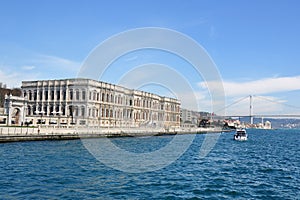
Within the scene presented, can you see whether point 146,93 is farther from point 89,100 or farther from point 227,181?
point 227,181

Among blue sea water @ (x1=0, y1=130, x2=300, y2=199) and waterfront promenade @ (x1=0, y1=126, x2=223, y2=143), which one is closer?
blue sea water @ (x1=0, y1=130, x2=300, y2=199)

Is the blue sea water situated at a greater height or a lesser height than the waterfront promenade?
lesser

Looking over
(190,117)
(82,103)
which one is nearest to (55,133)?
(82,103)

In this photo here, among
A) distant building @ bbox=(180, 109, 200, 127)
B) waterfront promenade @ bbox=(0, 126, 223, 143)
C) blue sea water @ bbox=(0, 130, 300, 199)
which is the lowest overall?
blue sea water @ bbox=(0, 130, 300, 199)

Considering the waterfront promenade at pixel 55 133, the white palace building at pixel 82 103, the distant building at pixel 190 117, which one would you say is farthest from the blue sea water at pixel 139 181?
the distant building at pixel 190 117

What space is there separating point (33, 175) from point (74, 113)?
61.6 meters

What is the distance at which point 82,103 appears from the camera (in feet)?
272

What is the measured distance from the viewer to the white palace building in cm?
7769

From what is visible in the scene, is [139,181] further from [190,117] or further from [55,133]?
[190,117]

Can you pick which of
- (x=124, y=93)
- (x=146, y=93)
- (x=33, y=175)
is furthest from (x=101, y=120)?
(x=33, y=175)

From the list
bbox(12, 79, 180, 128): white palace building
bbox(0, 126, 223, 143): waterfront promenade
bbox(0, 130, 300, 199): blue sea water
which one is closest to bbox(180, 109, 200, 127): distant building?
bbox(12, 79, 180, 128): white palace building

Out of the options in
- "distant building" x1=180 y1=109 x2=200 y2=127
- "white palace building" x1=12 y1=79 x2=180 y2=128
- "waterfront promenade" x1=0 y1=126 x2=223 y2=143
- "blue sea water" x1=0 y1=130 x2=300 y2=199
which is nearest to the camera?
"blue sea water" x1=0 y1=130 x2=300 y2=199

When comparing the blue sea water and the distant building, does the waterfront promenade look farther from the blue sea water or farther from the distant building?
the distant building

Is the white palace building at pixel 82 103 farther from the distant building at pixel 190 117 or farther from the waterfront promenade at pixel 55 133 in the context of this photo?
the distant building at pixel 190 117
